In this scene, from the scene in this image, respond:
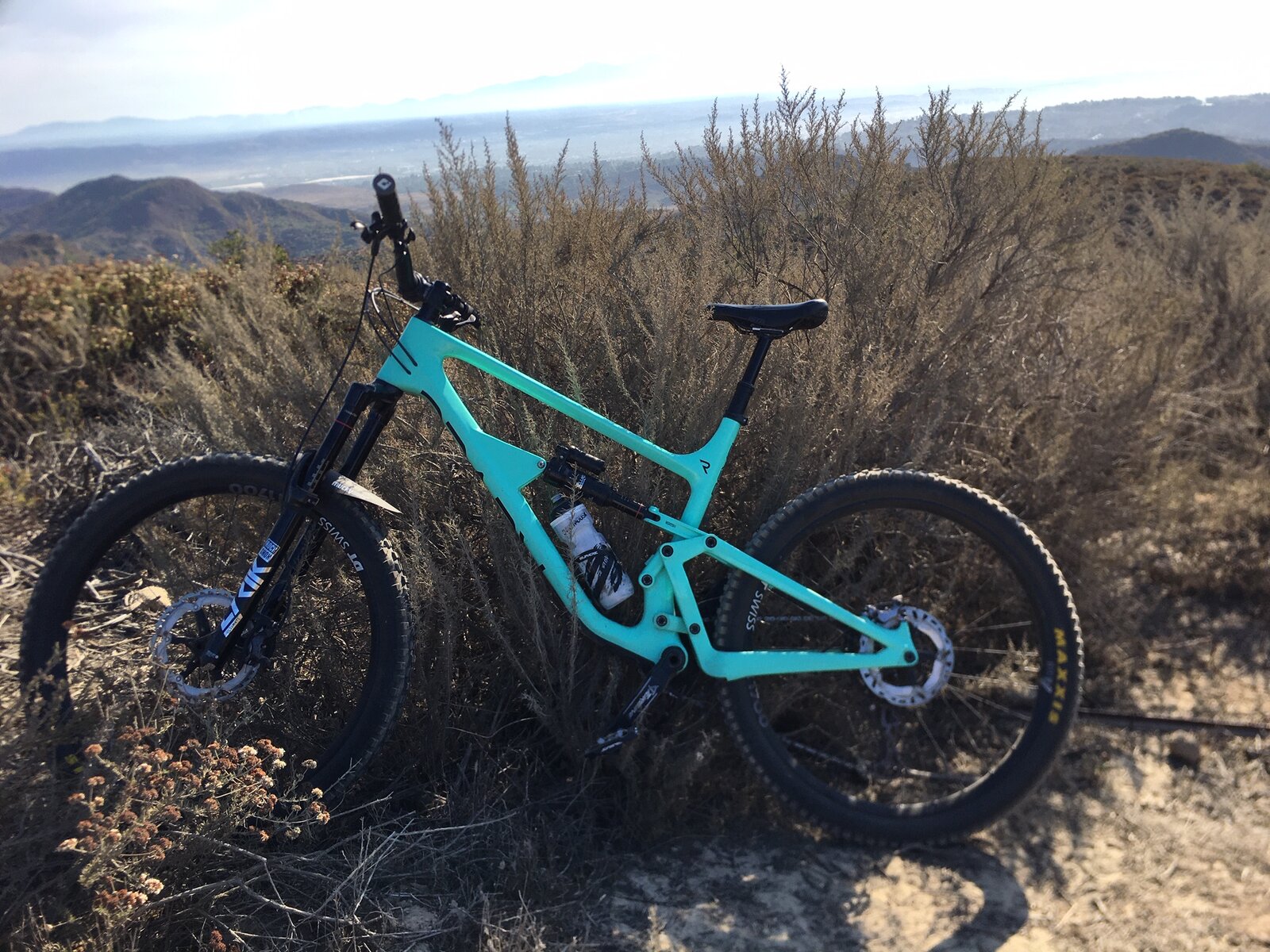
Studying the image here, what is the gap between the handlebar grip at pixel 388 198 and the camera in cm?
198

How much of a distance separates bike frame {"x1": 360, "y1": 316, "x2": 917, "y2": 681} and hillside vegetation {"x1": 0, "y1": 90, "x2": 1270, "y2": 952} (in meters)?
0.15

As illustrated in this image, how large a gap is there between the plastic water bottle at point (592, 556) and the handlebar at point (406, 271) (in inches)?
25.2

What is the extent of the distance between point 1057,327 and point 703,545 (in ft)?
8.27

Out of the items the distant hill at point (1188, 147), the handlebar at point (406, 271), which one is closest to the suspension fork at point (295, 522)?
the handlebar at point (406, 271)

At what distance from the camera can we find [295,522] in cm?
225

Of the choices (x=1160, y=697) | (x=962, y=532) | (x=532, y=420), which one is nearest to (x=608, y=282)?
(x=532, y=420)

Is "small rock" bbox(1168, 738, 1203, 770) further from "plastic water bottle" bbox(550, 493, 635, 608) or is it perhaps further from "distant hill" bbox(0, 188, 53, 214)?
"distant hill" bbox(0, 188, 53, 214)

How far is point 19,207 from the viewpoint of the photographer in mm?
36500

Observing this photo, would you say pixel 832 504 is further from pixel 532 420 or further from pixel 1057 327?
pixel 1057 327

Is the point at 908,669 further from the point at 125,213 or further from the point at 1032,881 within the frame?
the point at 125,213

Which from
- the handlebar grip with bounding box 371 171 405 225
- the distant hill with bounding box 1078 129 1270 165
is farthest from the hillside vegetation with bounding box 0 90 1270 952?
the distant hill with bounding box 1078 129 1270 165

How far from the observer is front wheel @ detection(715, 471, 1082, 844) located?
231cm

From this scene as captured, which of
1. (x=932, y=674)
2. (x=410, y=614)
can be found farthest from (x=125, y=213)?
(x=932, y=674)

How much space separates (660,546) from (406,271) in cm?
105
